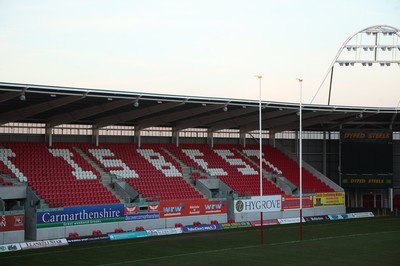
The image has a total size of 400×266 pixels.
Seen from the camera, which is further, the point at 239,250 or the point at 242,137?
the point at 242,137

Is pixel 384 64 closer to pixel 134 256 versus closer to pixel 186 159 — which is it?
pixel 186 159

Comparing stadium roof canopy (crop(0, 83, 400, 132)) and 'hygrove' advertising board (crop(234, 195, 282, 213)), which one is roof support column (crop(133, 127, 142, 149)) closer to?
stadium roof canopy (crop(0, 83, 400, 132))

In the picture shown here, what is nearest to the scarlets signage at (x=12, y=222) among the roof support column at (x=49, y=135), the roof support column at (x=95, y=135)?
the roof support column at (x=49, y=135)

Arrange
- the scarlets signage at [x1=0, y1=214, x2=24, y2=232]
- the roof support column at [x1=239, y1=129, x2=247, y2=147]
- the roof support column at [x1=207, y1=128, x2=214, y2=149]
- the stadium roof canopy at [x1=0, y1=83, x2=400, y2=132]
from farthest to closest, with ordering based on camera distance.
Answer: the roof support column at [x1=239, y1=129, x2=247, y2=147]
the roof support column at [x1=207, y1=128, x2=214, y2=149]
the stadium roof canopy at [x1=0, y1=83, x2=400, y2=132]
the scarlets signage at [x1=0, y1=214, x2=24, y2=232]

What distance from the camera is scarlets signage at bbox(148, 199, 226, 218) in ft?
147

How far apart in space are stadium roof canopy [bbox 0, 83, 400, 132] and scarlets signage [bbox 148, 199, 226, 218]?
6.56 m

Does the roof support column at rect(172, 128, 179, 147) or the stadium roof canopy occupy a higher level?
the stadium roof canopy

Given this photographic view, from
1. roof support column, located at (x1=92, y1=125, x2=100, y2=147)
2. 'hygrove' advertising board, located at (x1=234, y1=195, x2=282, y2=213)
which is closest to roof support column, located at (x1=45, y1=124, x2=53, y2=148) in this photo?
roof support column, located at (x1=92, y1=125, x2=100, y2=147)

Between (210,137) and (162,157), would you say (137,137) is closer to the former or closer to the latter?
(162,157)

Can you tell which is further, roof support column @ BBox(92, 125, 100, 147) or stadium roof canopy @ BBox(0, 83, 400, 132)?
roof support column @ BBox(92, 125, 100, 147)

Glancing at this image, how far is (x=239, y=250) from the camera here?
34.9 metres

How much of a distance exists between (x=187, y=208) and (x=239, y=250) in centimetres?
1185

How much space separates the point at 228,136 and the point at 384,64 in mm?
14753

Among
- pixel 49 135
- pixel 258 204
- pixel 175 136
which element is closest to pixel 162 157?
pixel 175 136
